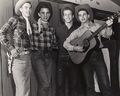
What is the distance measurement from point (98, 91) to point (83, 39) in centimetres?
35

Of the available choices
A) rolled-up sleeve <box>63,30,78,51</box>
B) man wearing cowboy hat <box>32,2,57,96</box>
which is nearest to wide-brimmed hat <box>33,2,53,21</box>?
man wearing cowboy hat <box>32,2,57,96</box>

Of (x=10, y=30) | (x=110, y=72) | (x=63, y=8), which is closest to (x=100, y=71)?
(x=110, y=72)

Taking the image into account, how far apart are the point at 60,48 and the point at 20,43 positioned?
0.88ft

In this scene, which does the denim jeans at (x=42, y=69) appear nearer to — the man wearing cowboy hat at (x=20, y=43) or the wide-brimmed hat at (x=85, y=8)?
the man wearing cowboy hat at (x=20, y=43)

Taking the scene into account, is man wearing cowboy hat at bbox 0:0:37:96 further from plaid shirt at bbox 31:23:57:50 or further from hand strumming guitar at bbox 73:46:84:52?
hand strumming guitar at bbox 73:46:84:52

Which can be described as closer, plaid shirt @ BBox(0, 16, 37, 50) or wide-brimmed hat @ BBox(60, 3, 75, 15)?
plaid shirt @ BBox(0, 16, 37, 50)

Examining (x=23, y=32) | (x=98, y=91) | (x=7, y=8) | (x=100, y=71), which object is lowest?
(x=98, y=91)

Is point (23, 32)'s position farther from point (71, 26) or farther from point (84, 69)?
point (84, 69)

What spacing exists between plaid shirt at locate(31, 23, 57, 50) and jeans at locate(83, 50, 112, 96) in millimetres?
255

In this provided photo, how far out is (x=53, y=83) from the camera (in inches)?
76.9

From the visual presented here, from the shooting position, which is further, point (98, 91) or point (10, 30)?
point (98, 91)

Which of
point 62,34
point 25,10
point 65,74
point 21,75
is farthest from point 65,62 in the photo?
point 25,10

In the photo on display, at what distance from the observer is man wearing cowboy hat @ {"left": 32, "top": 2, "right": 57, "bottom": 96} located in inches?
75.5

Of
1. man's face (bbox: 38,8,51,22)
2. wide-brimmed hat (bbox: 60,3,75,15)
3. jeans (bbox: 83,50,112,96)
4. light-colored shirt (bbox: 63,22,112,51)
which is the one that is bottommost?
jeans (bbox: 83,50,112,96)
